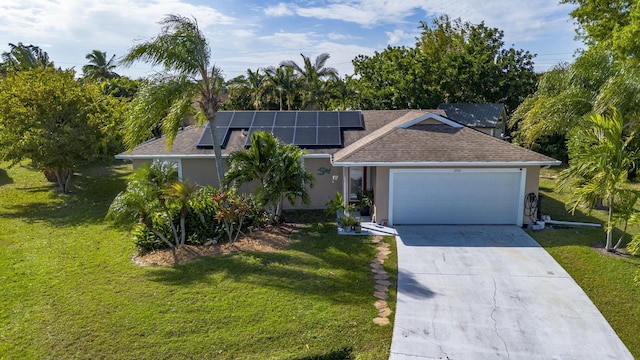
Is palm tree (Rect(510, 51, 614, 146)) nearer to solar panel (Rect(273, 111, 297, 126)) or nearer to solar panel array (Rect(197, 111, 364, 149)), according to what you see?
solar panel array (Rect(197, 111, 364, 149))

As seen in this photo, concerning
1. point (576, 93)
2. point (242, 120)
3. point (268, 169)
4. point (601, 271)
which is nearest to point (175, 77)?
point (268, 169)

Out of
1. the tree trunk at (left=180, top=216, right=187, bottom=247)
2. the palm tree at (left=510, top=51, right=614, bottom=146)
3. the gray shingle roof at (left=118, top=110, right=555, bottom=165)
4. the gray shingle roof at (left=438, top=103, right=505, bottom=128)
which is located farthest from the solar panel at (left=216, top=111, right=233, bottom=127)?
the gray shingle roof at (left=438, top=103, right=505, bottom=128)

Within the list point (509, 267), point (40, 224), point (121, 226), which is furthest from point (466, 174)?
point (40, 224)

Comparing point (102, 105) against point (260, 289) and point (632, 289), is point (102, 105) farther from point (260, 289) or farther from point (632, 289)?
point (632, 289)

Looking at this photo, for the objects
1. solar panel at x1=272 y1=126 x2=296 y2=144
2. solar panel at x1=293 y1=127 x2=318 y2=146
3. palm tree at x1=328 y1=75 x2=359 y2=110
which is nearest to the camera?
solar panel at x1=293 y1=127 x2=318 y2=146

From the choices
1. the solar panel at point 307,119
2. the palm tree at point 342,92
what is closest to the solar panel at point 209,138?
the solar panel at point 307,119
